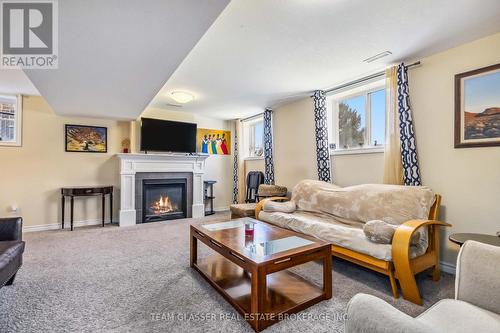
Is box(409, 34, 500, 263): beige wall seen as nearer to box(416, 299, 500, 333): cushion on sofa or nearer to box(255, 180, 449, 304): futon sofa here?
box(255, 180, 449, 304): futon sofa

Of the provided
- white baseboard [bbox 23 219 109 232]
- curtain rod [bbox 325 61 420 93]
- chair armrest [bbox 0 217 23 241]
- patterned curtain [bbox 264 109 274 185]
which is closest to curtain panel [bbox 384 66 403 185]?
curtain rod [bbox 325 61 420 93]

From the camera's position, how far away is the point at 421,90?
2719 millimetres

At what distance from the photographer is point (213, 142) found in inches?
229

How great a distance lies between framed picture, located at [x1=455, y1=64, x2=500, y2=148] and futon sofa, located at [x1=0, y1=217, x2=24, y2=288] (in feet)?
13.4

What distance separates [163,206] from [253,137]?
261cm

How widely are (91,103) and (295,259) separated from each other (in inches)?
145

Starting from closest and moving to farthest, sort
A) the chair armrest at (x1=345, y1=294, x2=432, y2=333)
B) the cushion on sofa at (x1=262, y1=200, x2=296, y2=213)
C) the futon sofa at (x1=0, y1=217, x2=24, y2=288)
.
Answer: the chair armrest at (x1=345, y1=294, x2=432, y2=333)
the futon sofa at (x1=0, y1=217, x2=24, y2=288)
the cushion on sofa at (x1=262, y1=200, x2=296, y2=213)

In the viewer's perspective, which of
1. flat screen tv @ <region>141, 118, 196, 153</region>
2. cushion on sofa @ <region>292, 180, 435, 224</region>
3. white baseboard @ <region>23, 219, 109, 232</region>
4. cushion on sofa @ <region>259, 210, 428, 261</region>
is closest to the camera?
cushion on sofa @ <region>259, 210, 428, 261</region>

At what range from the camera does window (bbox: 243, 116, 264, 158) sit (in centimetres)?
556

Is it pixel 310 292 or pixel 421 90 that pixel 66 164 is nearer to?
pixel 310 292

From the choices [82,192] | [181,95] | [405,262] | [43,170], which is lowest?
[405,262]

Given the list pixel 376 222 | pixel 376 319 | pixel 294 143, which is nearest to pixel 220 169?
pixel 294 143

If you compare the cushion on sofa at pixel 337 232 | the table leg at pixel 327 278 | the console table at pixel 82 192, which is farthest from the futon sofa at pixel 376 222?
the console table at pixel 82 192

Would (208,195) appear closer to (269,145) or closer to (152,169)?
(152,169)
